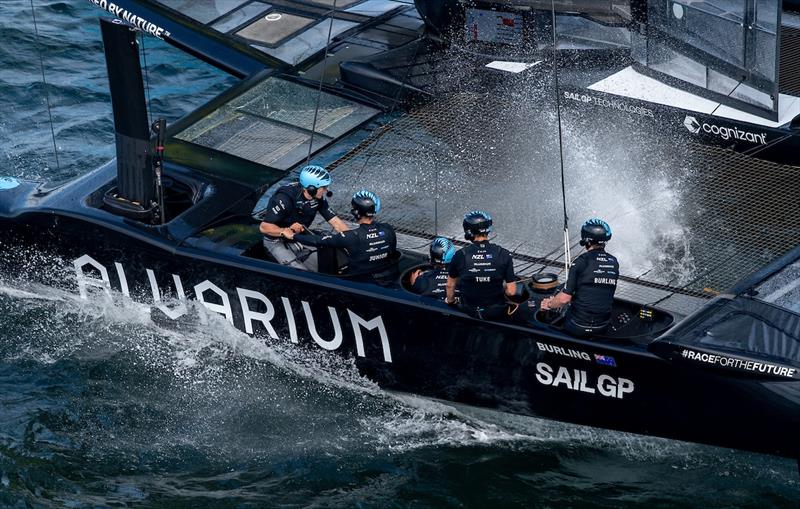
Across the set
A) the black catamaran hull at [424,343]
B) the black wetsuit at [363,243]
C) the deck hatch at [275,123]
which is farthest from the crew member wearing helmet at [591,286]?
the deck hatch at [275,123]

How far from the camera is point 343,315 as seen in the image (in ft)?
30.0

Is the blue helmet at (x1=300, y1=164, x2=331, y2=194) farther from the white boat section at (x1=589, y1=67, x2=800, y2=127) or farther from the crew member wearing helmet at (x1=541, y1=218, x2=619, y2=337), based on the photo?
the white boat section at (x1=589, y1=67, x2=800, y2=127)

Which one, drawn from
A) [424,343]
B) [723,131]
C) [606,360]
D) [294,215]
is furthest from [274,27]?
[606,360]

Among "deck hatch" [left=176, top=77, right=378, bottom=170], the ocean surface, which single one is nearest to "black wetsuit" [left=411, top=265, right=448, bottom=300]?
the ocean surface

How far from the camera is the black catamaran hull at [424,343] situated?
8.25 meters

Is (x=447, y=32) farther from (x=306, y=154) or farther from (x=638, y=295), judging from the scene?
(x=638, y=295)

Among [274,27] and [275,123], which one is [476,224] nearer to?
[275,123]

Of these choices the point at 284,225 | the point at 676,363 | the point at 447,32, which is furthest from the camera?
the point at 447,32

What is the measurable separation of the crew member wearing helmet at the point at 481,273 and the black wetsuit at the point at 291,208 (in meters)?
1.39

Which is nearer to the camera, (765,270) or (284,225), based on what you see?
(765,270)

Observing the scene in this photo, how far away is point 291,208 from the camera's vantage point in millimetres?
9547

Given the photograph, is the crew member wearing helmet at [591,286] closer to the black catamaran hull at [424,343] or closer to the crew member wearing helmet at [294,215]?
the black catamaran hull at [424,343]

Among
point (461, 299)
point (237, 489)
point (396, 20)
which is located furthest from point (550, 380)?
point (396, 20)

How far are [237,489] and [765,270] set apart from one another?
3.77 meters
